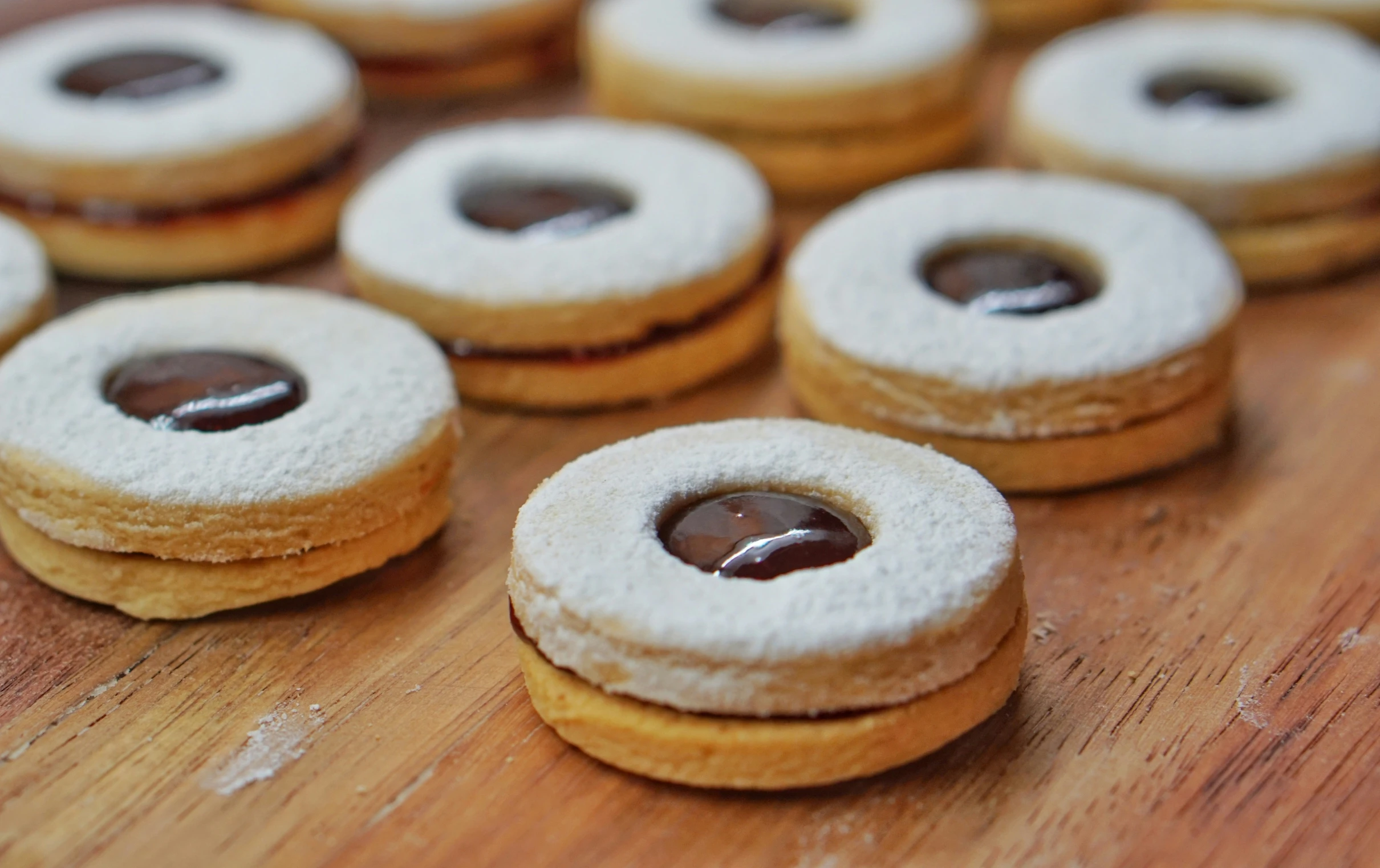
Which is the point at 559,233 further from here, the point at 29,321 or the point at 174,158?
the point at 29,321

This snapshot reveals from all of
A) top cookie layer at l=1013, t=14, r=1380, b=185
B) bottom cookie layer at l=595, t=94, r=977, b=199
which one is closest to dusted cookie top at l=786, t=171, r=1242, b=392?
top cookie layer at l=1013, t=14, r=1380, b=185

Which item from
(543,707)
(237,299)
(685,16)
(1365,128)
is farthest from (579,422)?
(1365,128)

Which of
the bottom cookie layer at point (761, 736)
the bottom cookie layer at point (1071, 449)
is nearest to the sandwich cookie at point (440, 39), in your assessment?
the bottom cookie layer at point (1071, 449)

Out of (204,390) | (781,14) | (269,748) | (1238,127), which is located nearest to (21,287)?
(204,390)

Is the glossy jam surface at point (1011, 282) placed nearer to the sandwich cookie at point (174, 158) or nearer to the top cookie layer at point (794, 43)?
the top cookie layer at point (794, 43)

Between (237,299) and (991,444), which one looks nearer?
(991,444)

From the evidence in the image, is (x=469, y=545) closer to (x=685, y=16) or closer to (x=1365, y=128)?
(x=685, y=16)

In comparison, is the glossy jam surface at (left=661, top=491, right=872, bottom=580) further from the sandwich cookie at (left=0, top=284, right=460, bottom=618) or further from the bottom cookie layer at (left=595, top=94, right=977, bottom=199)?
the bottom cookie layer at (left=595, top=94, right=977, bottom=199)
